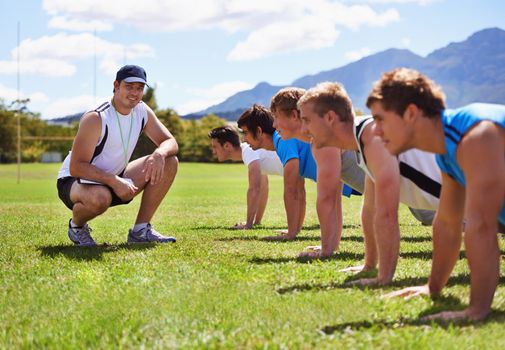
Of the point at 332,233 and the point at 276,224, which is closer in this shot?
the point at 332,233

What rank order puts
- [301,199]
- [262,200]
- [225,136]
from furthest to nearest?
[262,200] → [225,136] → [301,199]

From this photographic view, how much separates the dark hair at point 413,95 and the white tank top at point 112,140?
455 centimetres

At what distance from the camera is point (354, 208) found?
15992 mm

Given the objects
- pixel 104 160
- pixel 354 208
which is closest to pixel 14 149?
pixel 354 208

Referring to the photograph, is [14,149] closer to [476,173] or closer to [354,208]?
[354,208]

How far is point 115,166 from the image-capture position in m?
8.23

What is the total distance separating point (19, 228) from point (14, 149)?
68908mm

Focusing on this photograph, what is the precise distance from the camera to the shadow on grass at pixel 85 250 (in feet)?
22.9

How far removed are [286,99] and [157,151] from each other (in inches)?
74.0

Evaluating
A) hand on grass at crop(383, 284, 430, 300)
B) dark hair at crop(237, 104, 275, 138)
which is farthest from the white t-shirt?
hand on grass at crop(383, 284, 430, 300)

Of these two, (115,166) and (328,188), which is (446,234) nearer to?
(328,188)

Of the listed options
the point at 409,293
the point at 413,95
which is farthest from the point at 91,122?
the point at 413,95

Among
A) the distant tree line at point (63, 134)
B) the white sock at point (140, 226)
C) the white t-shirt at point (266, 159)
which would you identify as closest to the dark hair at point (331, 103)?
the white sock at point (140, 226)

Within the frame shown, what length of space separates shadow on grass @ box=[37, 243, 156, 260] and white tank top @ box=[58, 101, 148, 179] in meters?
0.79
